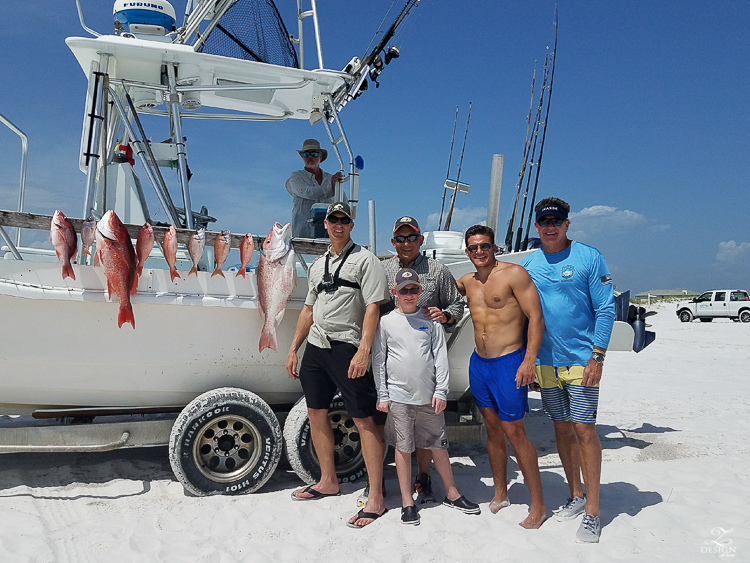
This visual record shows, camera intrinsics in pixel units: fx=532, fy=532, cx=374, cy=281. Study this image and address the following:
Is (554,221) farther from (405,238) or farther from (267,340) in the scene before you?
(267,340)

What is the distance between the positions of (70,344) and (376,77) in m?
3.63

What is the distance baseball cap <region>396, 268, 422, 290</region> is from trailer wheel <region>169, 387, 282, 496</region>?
1.41 metres

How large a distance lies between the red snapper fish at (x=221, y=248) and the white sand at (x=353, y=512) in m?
1.66

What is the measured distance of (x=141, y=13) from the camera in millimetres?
4887

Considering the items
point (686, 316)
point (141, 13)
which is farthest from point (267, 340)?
point (686, 316)

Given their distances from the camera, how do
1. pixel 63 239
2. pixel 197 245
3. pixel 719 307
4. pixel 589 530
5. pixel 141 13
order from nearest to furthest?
pixel 589 530 < pixel 63 239 < pixel 197 245 < pixel 141 13 < pixel 719 307

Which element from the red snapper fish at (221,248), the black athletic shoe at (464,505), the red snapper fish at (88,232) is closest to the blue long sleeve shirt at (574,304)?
the black athletic shoe at (464,505)

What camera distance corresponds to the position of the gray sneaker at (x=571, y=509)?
11.5ft

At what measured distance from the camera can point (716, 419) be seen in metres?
6.41

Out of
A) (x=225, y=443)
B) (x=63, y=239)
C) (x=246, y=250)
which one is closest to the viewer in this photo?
(x=63, y=239)

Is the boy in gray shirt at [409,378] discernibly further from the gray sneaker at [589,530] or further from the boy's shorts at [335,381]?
the gray sneaker at [589,530]

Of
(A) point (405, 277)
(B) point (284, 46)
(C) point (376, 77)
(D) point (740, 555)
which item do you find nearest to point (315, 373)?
(A) point (405, 277)

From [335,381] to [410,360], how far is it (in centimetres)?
56

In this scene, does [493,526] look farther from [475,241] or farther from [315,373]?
[475,241]
